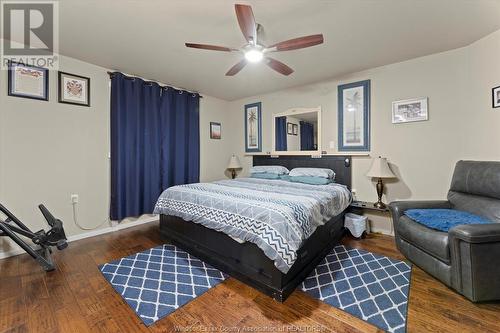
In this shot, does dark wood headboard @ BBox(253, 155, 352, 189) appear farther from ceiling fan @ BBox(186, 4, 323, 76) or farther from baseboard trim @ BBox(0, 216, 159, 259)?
Result: baseboard trim @ BBox(0, 216, 159, 259)

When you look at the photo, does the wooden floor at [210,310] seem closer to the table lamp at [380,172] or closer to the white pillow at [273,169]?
the table lamp at [380,172]

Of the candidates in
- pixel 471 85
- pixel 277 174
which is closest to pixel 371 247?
pixel 277 174

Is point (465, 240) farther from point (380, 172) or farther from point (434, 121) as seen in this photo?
point (434, 121)

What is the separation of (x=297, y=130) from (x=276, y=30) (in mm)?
2202

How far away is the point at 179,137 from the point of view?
4.30 m

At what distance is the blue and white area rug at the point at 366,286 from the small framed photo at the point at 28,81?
3840 millimetres

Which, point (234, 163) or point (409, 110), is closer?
point (409, 110)

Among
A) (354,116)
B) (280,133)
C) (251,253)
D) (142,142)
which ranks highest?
(354,116)

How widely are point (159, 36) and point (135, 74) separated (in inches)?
56.7

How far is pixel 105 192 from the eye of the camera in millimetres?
3490

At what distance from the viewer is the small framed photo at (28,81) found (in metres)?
2.65

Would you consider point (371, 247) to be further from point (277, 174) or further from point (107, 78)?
point (107, 78)

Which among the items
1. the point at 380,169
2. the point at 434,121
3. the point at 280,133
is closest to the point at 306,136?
the point at 280,133

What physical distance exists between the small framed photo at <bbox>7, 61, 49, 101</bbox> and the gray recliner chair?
4588 mm
